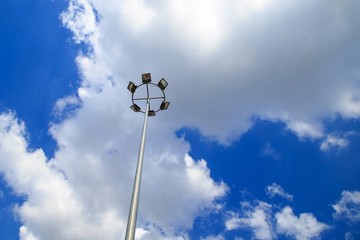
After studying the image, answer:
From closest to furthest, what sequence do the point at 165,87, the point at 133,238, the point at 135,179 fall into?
the point at 133,238
the point at 135,179
the point at 165,87

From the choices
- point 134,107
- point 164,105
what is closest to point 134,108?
point 134,107

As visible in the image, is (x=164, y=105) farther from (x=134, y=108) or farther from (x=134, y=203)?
(x=134, y=203)

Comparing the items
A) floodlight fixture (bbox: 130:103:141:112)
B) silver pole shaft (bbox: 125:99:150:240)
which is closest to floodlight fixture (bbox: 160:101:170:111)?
floodlight fixture (bbox: 130:103:141:112)

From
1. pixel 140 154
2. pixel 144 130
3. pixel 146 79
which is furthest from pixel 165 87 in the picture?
pixel 140 154

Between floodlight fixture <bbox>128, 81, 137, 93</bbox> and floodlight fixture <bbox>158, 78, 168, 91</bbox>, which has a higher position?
floodlight fixture <bbox>158, 78, 168, 91</bbox>

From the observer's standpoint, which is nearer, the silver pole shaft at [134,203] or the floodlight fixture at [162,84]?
the silver pole shaft at [134,203]

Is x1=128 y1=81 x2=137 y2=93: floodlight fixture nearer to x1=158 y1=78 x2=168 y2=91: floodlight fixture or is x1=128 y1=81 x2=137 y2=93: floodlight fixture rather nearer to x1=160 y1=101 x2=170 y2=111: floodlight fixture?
x1=158 y1=78 x2=168 y2=91: floodlight fixture

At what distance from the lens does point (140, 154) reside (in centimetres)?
986

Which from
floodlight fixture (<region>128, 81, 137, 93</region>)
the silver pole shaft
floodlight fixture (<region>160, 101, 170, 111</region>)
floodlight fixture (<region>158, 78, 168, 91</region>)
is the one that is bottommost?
the silver pole shaft

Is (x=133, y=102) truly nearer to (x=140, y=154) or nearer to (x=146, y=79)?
(x=146, y=79)

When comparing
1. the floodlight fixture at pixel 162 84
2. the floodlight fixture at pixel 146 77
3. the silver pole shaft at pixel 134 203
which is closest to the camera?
the silver pole shaft at pixel 134 203

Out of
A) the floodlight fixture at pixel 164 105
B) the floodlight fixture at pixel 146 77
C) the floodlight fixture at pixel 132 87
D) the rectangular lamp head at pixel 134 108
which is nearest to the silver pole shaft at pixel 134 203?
the floodlight fixture at pixel 164 105

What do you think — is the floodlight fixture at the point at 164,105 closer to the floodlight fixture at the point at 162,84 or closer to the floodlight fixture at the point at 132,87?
the floodlight fixture at the point at 162,84

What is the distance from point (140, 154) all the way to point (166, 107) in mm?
4538
